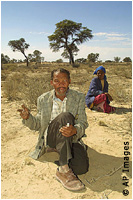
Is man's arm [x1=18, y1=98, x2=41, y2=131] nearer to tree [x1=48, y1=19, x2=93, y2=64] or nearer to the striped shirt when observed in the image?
the striped shirt

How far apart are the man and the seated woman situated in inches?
100

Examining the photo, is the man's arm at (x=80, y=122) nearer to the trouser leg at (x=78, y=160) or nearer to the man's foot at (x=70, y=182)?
the trouser leg at (x=78, y=160)

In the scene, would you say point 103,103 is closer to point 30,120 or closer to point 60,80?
point 60,80

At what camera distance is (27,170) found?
2.54 metres

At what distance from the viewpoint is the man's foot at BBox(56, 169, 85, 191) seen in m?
2.12

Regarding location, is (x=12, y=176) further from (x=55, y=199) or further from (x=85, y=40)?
(x=85, y=40)

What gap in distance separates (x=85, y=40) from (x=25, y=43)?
422 inches

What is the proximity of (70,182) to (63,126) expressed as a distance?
2.23 ft

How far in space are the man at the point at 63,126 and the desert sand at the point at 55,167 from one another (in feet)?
0.45

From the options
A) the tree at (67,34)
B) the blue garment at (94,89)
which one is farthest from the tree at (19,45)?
the blue garment at (94,89)

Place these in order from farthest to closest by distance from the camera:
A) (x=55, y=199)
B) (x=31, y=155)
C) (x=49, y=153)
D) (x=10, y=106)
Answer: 1. (x=10, y=106)
2. (x=49, y=153)
3. (x=31, y=155)
4. (x=55, y=199)

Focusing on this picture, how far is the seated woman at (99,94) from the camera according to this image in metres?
4.92

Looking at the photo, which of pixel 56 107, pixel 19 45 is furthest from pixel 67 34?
pixel 56 107

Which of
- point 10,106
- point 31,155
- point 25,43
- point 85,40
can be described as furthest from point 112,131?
point 25,43
